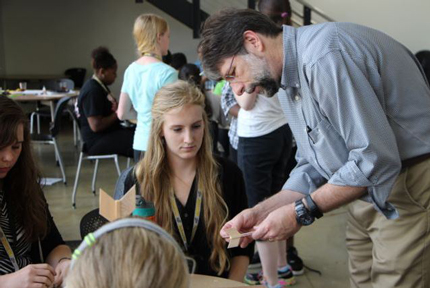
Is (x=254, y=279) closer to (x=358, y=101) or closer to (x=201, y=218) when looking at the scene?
(x=201, y=218)

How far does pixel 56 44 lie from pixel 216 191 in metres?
9.59

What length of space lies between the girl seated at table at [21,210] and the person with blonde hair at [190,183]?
1.25 feet

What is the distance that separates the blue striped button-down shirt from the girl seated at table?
3.38 ft

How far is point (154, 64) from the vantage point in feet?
10.8

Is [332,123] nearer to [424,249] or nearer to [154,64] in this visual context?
[424,249]

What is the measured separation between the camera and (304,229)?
4176 mm

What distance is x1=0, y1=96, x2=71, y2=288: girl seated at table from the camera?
179 centimetres

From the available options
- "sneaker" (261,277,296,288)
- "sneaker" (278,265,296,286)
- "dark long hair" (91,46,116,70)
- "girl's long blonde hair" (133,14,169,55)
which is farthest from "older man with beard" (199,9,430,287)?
"dark long hair" (91,46,116,70)

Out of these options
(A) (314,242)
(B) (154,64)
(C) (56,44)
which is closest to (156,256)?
(B) (154,64)

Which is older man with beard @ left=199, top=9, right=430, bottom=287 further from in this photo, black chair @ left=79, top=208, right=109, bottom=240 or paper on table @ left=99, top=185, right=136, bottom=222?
black chair @ left=79, top=208, right=109, bottom=240

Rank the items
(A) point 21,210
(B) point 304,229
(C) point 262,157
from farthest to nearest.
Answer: (B) point 304,229 < (C) point 262,157 < (A) point 21,210

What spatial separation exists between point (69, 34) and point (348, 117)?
10.1 meters

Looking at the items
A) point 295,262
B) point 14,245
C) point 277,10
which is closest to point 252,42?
point 14,245

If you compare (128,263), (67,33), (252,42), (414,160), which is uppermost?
(252,42)
